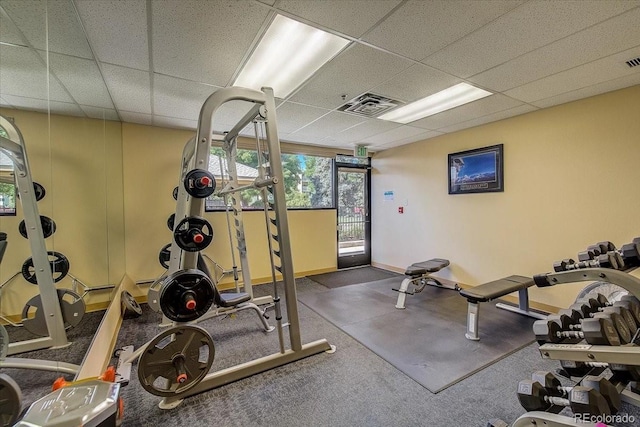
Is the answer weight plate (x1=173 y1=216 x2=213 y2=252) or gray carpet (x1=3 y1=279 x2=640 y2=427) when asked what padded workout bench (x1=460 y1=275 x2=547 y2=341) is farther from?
weight plate (x1=173 y1=216 x2=213 y2=252)

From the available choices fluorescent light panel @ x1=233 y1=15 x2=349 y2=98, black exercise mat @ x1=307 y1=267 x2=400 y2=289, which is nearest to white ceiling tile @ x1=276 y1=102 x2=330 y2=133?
fluorescent light panel @ x1=233 y1=15 x2=349 y2=98

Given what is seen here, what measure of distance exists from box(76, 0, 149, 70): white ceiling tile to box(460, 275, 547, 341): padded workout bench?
3485 millimetres

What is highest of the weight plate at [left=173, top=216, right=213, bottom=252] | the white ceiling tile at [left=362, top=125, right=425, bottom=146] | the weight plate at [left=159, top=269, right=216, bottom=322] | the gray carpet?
the white ceiling tile at [left=362, top=125, right=425, bottom=146]

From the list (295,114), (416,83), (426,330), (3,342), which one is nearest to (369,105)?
(416,83)

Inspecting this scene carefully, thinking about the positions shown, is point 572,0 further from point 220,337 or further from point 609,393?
point 220,337

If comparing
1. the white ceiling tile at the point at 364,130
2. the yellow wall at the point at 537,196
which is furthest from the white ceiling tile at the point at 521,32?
the yellow wall at the point at 537,196

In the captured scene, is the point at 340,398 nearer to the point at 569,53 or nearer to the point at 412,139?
the point at 569,53

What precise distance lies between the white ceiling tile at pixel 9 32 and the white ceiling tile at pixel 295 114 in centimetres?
203

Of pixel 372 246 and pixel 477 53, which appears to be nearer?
pixel 477 53

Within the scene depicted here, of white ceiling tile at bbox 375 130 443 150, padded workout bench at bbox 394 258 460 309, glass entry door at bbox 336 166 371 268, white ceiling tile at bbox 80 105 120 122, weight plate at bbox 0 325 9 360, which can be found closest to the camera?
weight plate at bbox 0 325 9 360

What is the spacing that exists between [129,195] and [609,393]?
15.9 feet

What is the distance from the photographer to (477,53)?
2.08 meters

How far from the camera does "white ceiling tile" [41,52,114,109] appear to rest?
6.68ft

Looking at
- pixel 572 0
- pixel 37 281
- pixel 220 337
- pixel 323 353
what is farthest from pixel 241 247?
pixel 572 0
